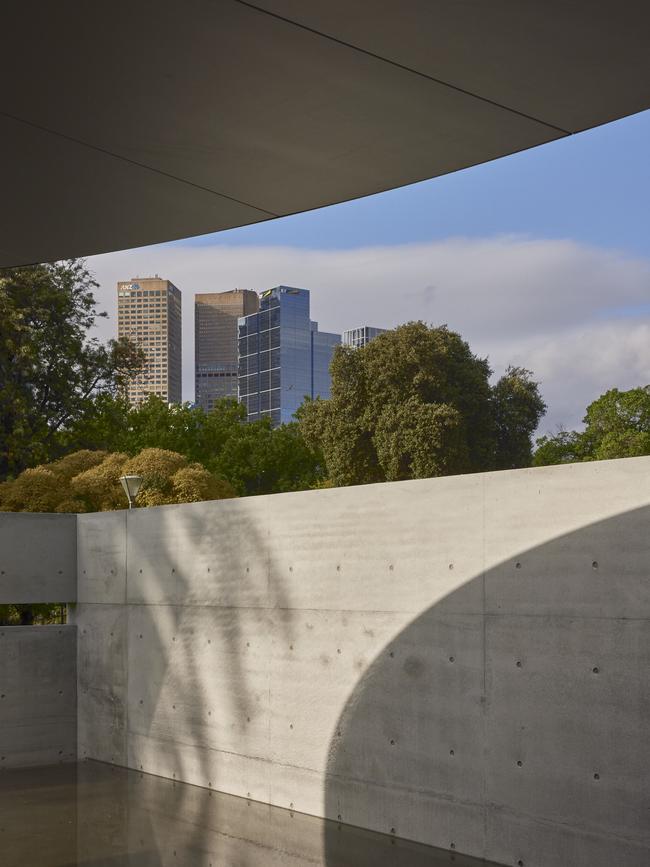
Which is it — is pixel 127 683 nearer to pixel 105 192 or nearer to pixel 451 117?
pixel 105 192

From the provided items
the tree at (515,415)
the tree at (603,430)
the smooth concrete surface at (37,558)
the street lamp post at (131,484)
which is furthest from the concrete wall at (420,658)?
the tree at (603,430)

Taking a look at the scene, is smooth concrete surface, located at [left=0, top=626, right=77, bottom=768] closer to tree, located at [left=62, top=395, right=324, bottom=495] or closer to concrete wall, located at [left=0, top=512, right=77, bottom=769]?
concrete wall, located at [left=0, top=512, right=77, bottom=769]

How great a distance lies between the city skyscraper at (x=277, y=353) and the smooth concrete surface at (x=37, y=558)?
279ft

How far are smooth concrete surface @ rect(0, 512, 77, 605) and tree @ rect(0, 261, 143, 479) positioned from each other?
12221 millimetres

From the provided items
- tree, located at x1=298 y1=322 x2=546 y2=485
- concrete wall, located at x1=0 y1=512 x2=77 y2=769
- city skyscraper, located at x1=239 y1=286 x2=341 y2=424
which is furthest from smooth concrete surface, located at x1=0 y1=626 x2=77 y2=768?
city skyscraper, located at x1=239 y1=286 x2=341 y2=424

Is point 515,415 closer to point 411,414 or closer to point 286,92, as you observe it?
point 411,414

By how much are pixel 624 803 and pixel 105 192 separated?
4.08m

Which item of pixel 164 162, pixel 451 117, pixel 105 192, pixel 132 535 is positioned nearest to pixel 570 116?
pixel 451 117

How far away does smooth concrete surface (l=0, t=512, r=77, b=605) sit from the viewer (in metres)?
9.81

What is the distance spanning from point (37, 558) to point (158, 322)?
85.0 metres

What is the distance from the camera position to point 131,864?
588cm

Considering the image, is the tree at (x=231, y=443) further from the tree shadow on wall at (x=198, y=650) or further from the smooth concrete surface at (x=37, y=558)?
the tree shadow on wall at (x=198, y=650)

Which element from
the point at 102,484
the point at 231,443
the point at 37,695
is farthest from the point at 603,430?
the point at 37,695

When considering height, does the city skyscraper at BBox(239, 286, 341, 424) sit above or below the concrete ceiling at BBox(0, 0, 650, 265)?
above
